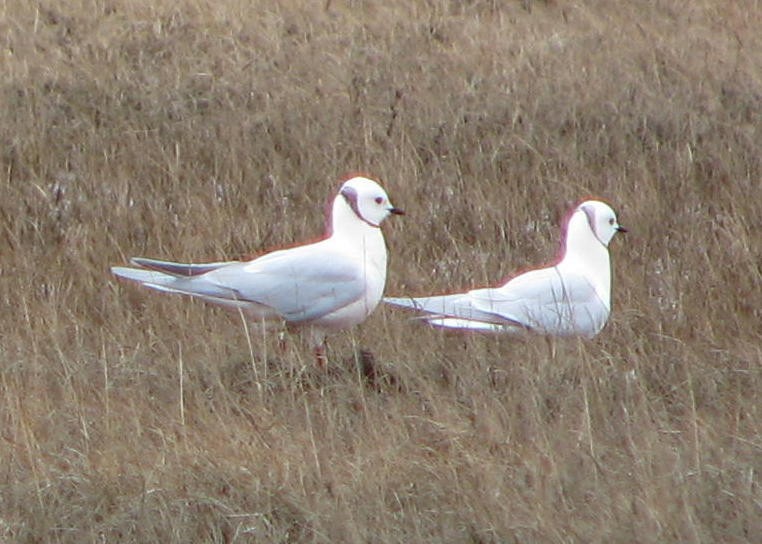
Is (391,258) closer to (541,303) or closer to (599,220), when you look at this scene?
(599,220)

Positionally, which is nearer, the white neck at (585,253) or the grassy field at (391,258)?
the grassy field at (391,258)

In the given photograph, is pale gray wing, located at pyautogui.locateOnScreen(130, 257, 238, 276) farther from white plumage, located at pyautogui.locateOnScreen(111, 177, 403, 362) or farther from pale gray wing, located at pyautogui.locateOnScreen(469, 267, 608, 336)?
pale gray wing, located at pyautogui.locateOnScreen(469, 267, 608, 336)

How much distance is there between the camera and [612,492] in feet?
13.3

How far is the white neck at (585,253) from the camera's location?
5.91 meters

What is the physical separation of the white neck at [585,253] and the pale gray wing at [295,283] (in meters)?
0.81

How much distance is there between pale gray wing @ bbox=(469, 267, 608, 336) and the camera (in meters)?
5.55

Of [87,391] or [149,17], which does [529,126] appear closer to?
[149,17]

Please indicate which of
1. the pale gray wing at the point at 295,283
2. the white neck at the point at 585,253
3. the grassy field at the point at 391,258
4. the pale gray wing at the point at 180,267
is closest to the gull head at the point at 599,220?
the white neck at the point at 585,253

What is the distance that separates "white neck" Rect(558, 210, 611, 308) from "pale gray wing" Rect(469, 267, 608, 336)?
0.10 m

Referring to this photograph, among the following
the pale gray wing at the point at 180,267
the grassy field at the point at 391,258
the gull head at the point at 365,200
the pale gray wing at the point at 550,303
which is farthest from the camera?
the gull head at the point at 365,200

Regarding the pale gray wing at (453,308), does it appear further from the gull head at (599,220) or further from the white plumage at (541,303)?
the gull head at (599,220)

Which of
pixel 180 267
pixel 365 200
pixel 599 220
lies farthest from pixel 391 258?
pixel 180 267

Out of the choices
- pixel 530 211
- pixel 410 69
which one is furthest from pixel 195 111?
pixel 530 211

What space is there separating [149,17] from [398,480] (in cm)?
654
